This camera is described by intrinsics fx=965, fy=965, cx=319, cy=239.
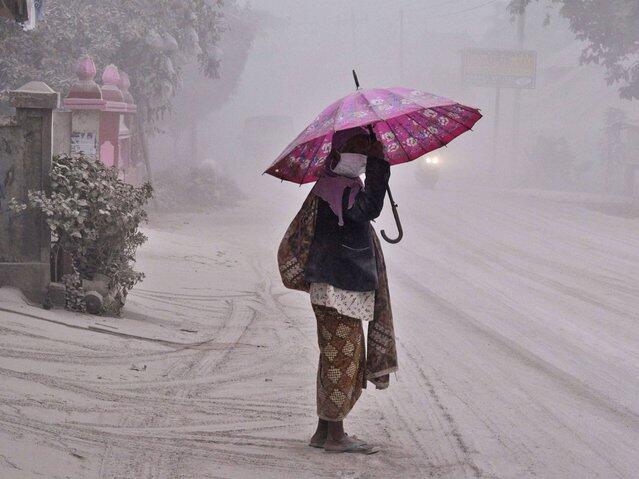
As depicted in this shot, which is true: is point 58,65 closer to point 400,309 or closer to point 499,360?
point 400,309

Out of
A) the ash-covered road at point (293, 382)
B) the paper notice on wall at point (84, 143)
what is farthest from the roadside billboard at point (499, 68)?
the paper notice on wall at point (84, 143)

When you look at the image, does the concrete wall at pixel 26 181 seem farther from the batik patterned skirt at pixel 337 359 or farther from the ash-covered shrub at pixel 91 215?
the batik patterned skirt at pixel 337 359

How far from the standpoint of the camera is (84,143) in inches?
534

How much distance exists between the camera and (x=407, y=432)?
593 cm

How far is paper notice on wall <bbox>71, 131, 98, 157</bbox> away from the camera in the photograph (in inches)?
531

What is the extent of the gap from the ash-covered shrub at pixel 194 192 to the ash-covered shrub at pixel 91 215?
1551cm

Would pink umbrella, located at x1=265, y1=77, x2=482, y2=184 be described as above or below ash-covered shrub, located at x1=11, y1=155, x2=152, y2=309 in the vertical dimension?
above

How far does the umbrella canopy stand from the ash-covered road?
64.1 inches

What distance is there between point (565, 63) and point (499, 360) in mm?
59146

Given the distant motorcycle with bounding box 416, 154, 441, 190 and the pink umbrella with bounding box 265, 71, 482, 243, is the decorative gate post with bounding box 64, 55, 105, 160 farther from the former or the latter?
the distant motorcycle with bounding box 416, 154, 441, 190

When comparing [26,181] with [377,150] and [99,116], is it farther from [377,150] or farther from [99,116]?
[99,116]

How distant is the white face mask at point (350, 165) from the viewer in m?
5.20

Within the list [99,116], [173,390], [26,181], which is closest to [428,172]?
[99,116]

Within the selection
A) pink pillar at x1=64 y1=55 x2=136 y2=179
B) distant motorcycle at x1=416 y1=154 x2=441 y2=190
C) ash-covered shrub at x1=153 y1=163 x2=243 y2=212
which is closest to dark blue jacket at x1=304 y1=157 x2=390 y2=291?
pink pillar at x1=64 y1=55 x2=136 y2=179
